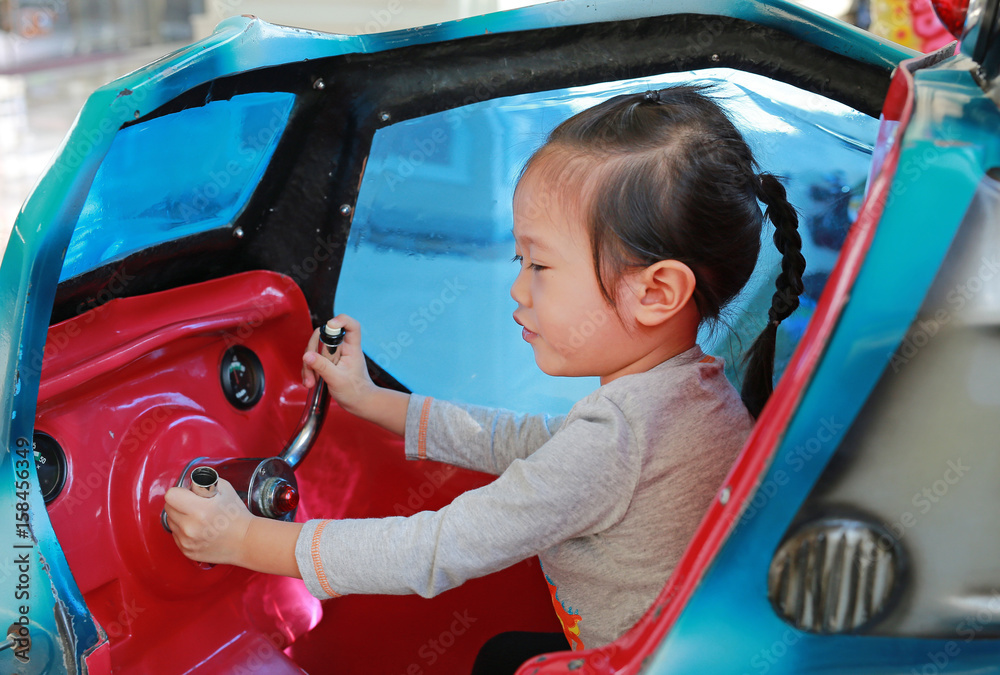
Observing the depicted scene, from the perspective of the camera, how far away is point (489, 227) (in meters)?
1.12

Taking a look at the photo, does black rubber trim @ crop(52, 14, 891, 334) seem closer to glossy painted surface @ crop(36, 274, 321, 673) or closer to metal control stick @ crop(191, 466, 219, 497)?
glossy painted surface @ crop(36, 274, 321, 673)

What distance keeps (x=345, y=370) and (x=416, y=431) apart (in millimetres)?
119

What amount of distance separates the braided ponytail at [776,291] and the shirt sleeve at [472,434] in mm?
231

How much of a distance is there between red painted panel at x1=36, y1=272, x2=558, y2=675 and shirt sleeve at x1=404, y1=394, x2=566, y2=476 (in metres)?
0.10

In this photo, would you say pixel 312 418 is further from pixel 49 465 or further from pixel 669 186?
pixel 669 186

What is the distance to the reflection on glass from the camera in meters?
0.92

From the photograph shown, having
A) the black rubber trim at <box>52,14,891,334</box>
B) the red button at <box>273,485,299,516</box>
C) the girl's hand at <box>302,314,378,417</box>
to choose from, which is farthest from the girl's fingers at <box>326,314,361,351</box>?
the red button at <box>273,485,299,516</box>

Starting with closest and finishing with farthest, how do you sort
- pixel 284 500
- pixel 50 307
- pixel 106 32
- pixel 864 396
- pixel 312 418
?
pixel 864 396, pixel 50 307, pixel 284 500, pixel 312 418, pixel 106 32

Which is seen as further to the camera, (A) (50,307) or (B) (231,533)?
(B) (231,533)

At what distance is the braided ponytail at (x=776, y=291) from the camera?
2.83ft

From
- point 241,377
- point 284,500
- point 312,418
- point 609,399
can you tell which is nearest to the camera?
point 609,399

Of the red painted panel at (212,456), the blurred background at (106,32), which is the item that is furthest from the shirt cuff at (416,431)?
the blurred background at (106,32)

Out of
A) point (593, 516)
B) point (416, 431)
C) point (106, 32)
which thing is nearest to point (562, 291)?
point (593, 516)

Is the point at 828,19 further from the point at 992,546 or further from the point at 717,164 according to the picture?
the point at 992,546
